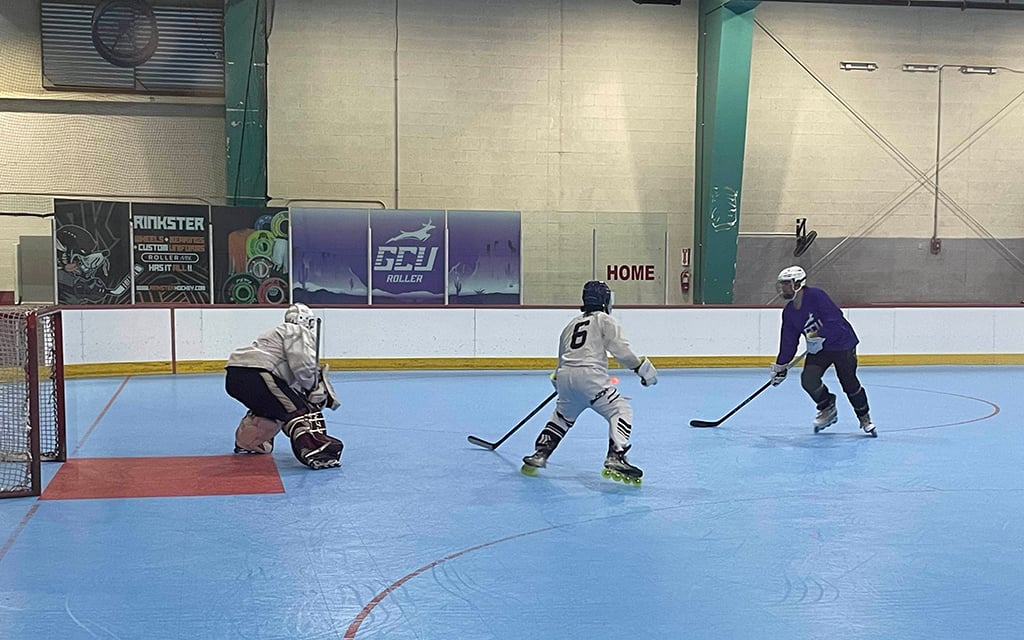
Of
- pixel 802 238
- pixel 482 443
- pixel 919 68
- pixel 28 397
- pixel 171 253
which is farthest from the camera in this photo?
pixel 919 68

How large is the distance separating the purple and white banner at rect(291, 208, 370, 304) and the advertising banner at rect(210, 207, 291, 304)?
0.18 metres

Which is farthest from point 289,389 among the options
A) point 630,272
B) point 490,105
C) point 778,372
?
point 490,105

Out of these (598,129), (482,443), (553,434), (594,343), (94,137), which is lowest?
(482,443)

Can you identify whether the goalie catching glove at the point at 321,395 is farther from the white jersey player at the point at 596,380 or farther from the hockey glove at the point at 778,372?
the hockey glove at the point at 778,372

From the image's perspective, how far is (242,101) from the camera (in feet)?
52.8

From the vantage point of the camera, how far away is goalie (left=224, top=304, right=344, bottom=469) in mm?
6785

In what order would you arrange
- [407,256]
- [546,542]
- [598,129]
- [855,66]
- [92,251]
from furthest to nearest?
[855,66]
[598,129]
[407,256]
[92,251]
[546,542]

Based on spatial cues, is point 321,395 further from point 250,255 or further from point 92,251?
point 92,251

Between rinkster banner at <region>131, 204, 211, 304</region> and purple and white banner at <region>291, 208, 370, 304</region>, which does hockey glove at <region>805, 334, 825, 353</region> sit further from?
rinkster banner at <region>131, 204, 211, 304</region>

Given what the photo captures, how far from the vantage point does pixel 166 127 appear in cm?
1633

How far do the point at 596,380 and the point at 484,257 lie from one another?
8441 millimetres

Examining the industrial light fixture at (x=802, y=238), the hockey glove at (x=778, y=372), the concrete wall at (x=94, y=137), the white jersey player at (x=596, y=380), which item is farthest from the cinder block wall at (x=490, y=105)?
the white jersey player at (x=596, y=380)

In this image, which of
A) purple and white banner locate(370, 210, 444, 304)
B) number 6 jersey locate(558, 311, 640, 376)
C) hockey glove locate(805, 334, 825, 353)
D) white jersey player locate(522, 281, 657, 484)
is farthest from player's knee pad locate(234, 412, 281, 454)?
purple and white banner locate(370, 210, 444, 304)

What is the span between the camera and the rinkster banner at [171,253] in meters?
A: 13.4
